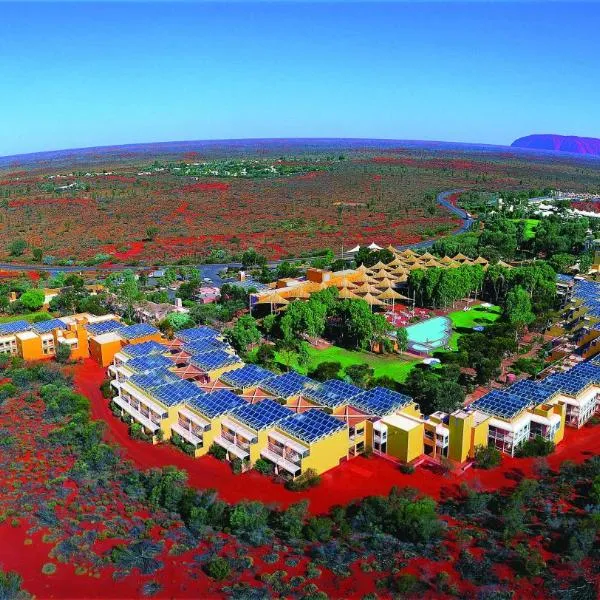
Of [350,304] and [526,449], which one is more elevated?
[350,304]

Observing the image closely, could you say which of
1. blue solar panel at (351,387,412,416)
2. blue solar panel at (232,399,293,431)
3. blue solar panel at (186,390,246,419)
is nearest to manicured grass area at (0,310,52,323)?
blue solar panel at (186,390,246,419)

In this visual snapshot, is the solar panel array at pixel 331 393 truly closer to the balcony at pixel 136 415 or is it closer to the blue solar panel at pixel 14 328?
the balcony at pixel 136 415

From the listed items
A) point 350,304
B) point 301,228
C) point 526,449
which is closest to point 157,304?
point 350,304

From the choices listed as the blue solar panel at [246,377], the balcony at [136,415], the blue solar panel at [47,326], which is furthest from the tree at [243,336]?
the blue solar panel at [47,326]

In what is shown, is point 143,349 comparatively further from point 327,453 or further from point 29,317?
point 29,317

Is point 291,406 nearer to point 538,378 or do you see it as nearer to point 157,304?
point 538,378

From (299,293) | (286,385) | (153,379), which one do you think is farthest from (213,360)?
(299,293)
